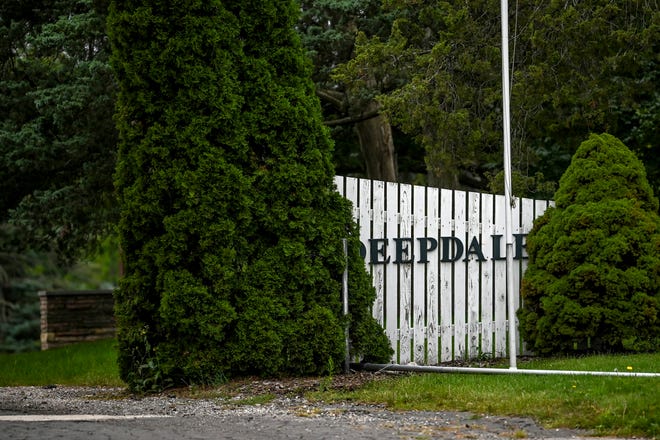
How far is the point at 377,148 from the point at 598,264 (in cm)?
854

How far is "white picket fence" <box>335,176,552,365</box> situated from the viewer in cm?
1068

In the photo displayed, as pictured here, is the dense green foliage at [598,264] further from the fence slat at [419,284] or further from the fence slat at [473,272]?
the fence slat at [419,284]

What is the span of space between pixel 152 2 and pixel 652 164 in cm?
1046

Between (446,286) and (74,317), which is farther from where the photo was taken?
(74,317)

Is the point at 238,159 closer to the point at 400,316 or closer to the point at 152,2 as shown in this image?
the point at 152,2

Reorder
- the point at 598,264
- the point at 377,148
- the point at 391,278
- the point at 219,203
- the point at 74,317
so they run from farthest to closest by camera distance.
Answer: the point at 74,317, the point at 377,148, the point at 391,278, the point at 598,264, the point at 219,203

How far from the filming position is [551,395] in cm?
764

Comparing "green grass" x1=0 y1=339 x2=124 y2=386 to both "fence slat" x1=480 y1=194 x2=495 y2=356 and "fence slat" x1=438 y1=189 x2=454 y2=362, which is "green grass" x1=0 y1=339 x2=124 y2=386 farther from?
"fence slat" x1=480 y1=194 x2=495 y2=356

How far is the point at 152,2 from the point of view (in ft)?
31.2

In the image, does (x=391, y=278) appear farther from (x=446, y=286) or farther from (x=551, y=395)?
(x=551, y=395)

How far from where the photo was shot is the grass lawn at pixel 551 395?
268 inches

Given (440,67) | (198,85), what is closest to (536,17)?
(440,67)

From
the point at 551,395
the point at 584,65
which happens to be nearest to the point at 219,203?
the point at 551,395

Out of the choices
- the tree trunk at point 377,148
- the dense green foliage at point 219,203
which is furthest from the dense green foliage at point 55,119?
the dense green foliage at point 219,203
